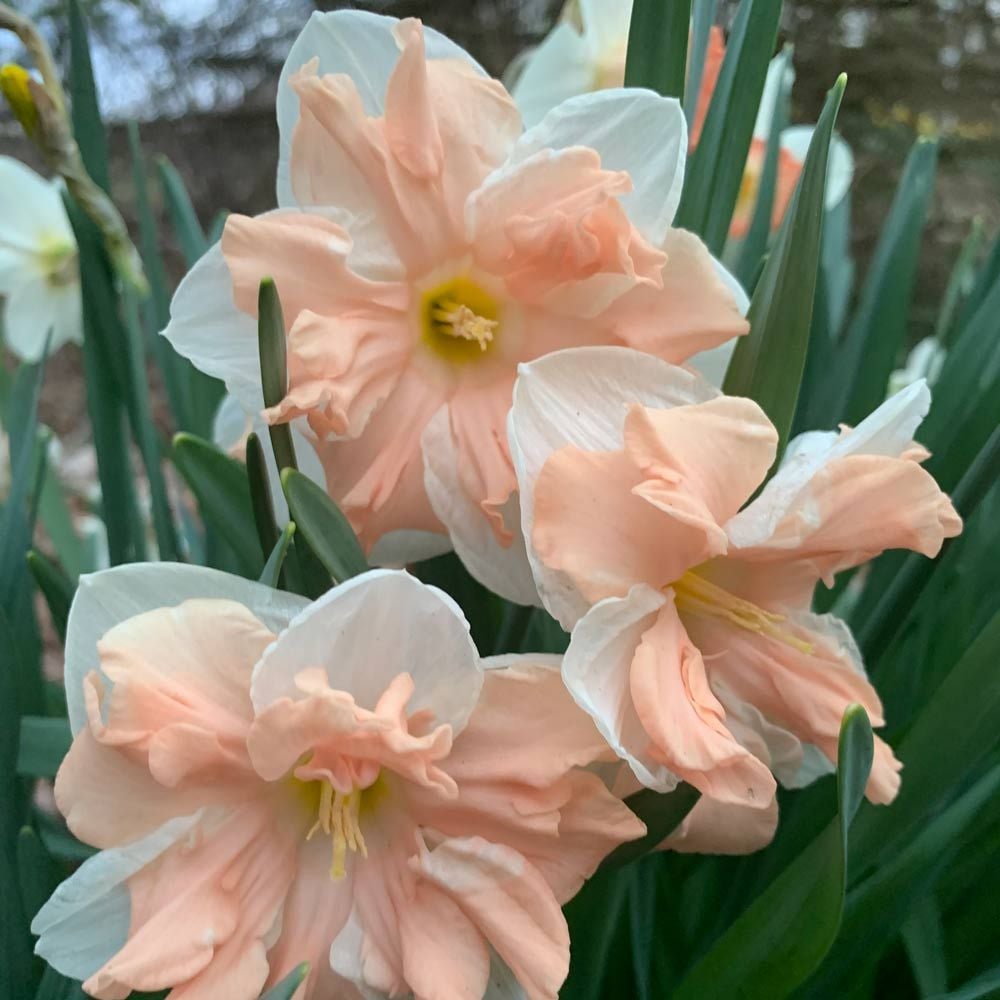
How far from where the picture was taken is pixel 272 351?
0.36 metres

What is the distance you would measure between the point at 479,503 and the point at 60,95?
0.38m

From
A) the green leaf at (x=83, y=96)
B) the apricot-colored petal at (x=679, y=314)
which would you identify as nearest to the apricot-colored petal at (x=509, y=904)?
the apricot-colored petal at (x=679, y=314)

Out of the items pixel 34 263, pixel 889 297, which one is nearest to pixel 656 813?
pixel 889 297

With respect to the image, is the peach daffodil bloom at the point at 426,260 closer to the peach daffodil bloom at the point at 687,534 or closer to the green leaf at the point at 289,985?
the peach daffodil bloom at the point at 687,534

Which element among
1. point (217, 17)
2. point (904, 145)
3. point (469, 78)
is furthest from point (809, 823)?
point (217, 17)

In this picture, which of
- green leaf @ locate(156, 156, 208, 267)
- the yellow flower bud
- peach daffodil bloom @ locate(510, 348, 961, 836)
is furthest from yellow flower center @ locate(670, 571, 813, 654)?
green leaf @ locate(156, 156, 208, 267)

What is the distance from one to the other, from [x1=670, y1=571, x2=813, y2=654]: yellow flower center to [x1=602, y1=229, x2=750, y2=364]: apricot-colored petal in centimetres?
9

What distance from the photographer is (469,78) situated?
1.41 feet

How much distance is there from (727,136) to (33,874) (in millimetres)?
500

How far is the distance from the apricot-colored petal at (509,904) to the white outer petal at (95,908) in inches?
3.6

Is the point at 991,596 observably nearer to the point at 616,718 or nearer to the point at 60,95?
the point at 616,718

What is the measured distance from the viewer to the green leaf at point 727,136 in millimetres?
501

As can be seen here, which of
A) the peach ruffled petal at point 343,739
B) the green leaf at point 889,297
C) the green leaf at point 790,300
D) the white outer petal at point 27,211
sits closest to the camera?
the peach ruffled petal at point 343,739

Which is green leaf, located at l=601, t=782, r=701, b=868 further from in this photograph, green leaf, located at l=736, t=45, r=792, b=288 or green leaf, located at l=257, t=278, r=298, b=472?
green leaf, located at l=736, t=45, r=792, b=288
